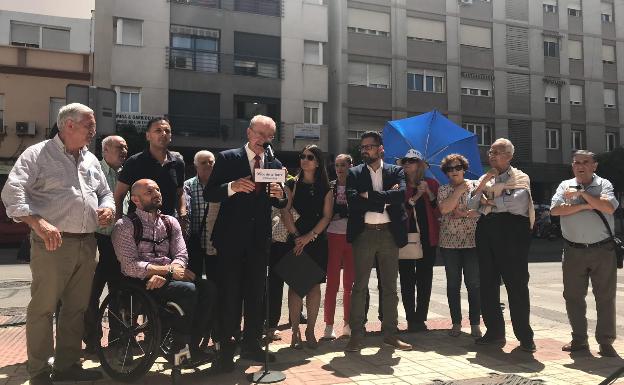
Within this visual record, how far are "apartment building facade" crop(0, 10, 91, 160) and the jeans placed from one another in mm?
21482

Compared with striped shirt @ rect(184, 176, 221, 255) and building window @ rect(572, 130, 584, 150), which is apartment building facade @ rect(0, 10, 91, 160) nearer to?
striped shirt @ rect(184, 176, 221, 255)

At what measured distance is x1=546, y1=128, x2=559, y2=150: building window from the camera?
34.2 m

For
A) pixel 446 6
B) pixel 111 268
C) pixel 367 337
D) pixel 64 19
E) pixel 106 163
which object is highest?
pixel 446 6

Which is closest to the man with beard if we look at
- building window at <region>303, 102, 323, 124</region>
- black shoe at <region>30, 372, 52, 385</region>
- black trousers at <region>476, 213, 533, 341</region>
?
black shoe at <region>30, 372, 52, 385</region>

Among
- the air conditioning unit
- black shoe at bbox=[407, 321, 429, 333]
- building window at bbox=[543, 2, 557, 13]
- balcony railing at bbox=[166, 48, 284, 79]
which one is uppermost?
building window at bbox=[543, 2, 557, 13]

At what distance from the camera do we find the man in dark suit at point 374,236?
520cm

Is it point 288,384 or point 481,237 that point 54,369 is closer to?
point 288,384

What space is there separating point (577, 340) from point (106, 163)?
5.02 metres

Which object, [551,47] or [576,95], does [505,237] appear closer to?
[551,47]

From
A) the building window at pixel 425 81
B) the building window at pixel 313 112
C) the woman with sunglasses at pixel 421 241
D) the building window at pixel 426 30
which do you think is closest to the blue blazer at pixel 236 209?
the woman with sunglasses at pixel 421 241

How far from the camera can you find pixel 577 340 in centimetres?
521

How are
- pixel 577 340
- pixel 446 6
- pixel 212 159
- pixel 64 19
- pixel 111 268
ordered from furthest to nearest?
pixel 446 6, pixel 64 19, pixel 212 159, pixel 577 340, pixel 111 268

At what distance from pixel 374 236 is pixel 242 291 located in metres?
1.43

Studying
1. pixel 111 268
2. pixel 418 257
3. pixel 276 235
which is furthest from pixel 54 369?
pixel 418 257
